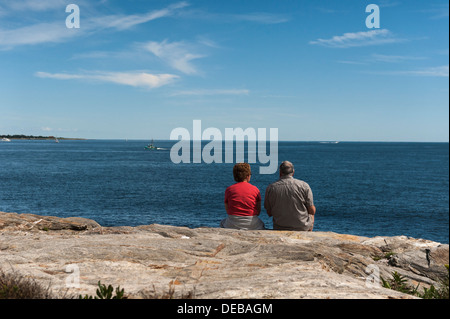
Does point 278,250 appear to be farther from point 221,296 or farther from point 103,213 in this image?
point 103,213

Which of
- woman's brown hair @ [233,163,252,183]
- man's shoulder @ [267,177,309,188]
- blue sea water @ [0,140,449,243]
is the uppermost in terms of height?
Answer: woman's brown hair @ [233,163,252,183]

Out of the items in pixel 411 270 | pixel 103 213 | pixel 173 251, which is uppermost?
pixel 173 251

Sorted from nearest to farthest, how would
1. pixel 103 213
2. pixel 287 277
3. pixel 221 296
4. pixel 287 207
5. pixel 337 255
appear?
pixel 221 296
pixel 287 277
pixel 337 255
pixel 287 207
pixel 103 213

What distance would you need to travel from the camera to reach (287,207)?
8992 mm

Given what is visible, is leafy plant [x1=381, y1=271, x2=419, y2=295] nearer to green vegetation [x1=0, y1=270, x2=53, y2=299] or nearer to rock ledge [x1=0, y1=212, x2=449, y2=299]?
rock ledge [x1=0, y1=212, x2=449, y2=299]

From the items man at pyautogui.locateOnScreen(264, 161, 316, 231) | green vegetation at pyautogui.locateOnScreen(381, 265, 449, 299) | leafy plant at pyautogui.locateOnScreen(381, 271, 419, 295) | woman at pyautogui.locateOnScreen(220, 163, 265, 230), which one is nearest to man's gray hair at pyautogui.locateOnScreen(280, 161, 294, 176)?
man at pyautogui.locateOnScreen(264, 161, 316, 231)

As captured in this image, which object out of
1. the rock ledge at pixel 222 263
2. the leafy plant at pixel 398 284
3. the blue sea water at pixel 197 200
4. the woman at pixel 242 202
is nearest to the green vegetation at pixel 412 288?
the leafy plant at pixel 398 284

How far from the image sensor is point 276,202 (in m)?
9.00

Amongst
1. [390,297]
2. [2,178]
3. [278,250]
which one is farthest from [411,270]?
[2,178]

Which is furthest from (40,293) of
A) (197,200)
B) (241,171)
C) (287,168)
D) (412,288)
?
(197,200)

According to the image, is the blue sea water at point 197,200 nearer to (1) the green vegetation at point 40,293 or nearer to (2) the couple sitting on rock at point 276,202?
(2) the couple sitting on rock at point 276,202

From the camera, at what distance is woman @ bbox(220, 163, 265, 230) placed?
8906mm

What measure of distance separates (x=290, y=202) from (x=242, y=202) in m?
1.07
